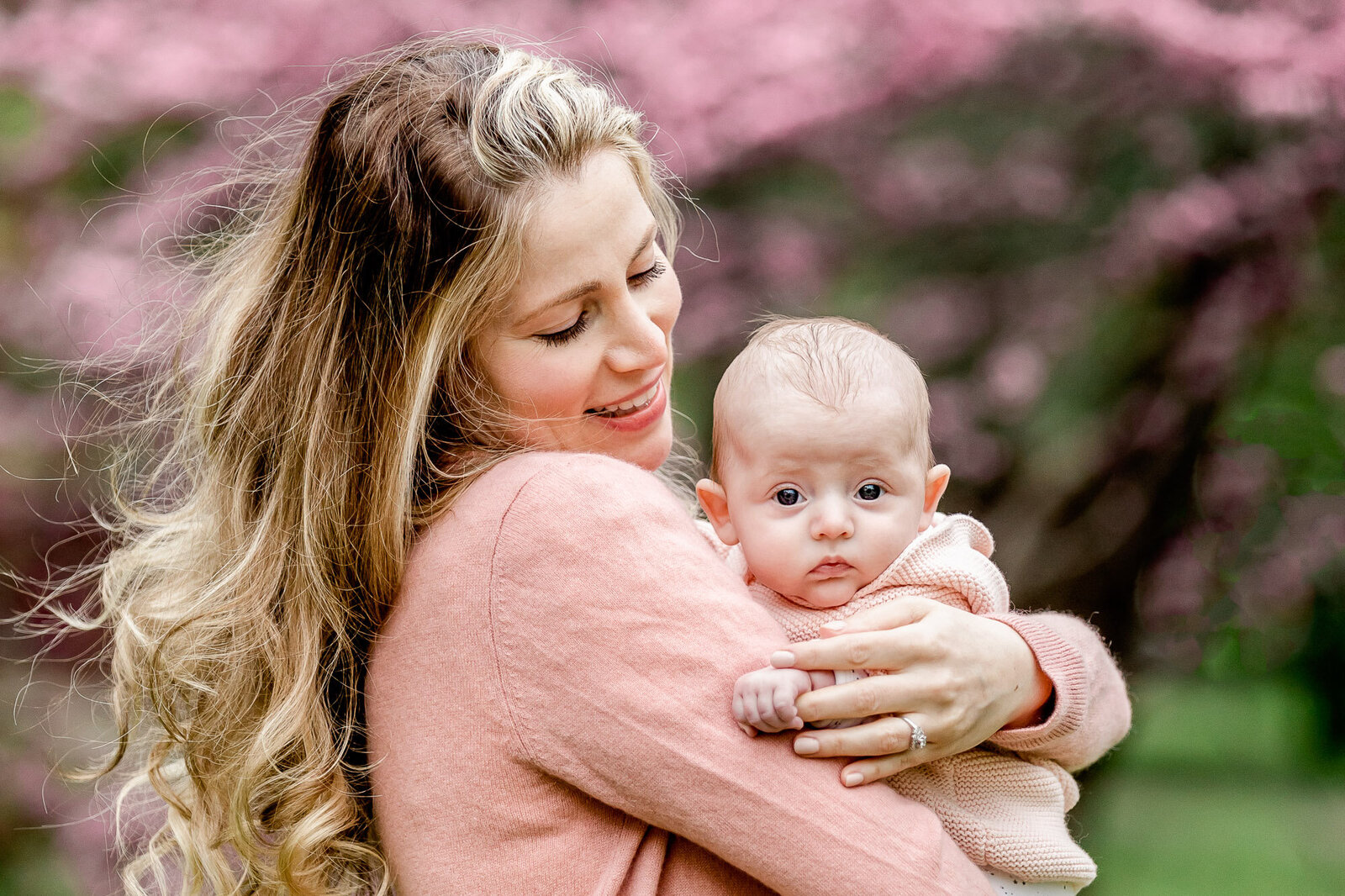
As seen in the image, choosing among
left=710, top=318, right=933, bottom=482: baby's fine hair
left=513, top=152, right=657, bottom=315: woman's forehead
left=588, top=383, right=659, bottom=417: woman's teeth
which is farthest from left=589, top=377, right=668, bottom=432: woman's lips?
left=513, top=152, right=657, bottom=315: woman's forehead

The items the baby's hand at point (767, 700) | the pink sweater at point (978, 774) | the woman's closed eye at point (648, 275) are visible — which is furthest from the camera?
the woman's closed eye at point (648, 275)

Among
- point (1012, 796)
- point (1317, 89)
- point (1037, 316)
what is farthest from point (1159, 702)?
point (1012, 796)

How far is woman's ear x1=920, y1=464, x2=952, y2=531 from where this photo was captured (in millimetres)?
1904

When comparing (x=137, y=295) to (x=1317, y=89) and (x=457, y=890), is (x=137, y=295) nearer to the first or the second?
(x=457, y=890)

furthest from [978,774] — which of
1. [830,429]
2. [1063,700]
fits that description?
[830,429]

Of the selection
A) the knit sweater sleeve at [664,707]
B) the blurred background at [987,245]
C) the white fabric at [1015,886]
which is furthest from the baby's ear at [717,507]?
the blurred background at [987,245]

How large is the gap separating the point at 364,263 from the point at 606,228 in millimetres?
354

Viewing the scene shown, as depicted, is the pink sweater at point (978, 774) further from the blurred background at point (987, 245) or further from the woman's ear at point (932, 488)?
the blurred background at point (987, 245)

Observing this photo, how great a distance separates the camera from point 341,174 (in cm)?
182

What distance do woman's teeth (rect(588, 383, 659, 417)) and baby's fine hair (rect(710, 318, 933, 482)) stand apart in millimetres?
131

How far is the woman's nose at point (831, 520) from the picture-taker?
5.70 feet

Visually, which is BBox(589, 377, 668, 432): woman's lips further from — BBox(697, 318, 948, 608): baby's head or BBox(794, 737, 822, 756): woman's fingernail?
BBox(794, 737, 822, 756): woman's fingernail

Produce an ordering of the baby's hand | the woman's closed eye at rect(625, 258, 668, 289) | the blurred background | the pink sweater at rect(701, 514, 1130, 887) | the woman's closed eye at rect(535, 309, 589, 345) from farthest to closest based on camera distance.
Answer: the blurred background → the woman's closed eye at rect(625, 258, 668, 289) → the woman's closed eye at rect(535, 309, 589, 345) → the pink sweater at rect(701, 514, 1130, 887) → the baby's hand

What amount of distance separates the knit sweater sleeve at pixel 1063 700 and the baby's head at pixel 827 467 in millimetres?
216
